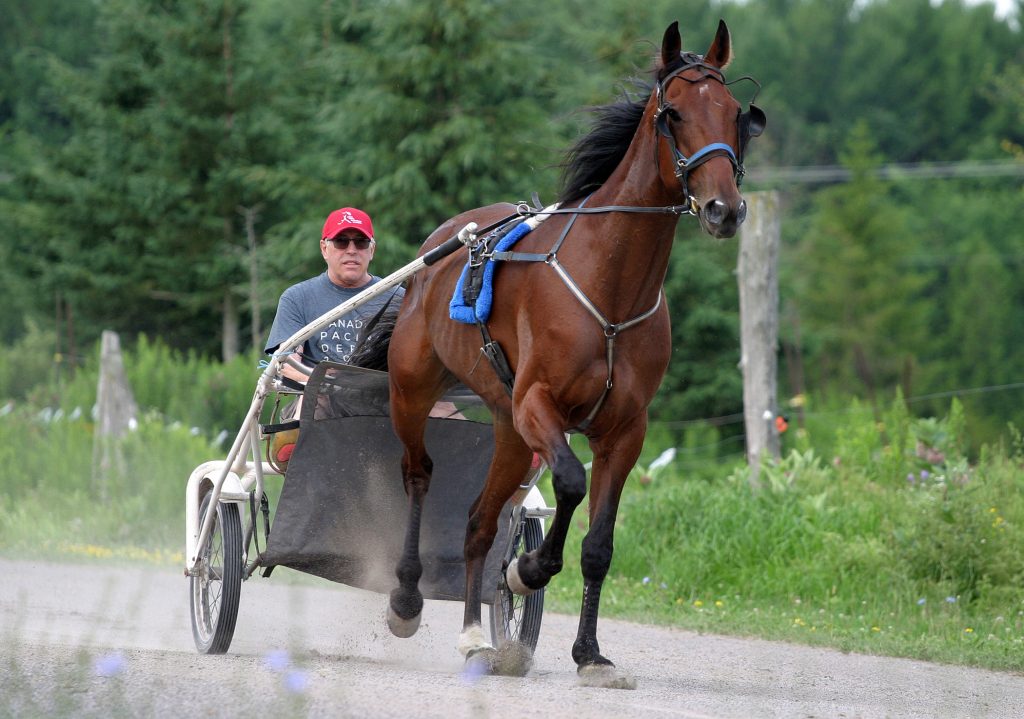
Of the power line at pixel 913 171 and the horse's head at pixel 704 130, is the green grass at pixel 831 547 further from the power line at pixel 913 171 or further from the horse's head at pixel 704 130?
the power line at pixel 913 171

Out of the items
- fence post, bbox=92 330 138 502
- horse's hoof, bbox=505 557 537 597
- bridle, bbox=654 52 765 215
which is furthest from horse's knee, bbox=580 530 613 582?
fence post, bbox=92 330 138 502

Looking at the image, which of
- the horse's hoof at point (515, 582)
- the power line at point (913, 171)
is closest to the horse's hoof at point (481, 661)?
the horse's hoof at point (515, 582)

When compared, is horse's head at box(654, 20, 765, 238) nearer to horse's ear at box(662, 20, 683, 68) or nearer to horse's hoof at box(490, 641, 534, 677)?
horse's ear at box(662, 20, 683, 68)

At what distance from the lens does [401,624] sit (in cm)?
596

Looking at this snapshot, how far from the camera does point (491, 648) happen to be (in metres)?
5.49

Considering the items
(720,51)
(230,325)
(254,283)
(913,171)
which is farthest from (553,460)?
(913,171)

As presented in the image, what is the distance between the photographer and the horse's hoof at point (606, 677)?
16.2 feet

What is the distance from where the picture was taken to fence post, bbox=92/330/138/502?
38.3 feet

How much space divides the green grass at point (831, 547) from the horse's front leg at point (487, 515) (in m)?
1.87

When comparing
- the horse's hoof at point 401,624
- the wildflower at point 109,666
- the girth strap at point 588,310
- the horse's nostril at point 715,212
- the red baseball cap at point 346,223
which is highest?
the red baseball cap at point 346,223

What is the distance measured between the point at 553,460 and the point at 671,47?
151 cm

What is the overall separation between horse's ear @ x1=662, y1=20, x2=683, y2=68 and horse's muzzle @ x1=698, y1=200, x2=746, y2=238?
70 centimetres

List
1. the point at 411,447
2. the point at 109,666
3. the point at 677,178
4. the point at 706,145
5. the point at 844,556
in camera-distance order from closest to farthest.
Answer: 1. the point at 109,666
2. the point at 706,145
3. the point at 677,178
4. the point at 411,447
5. the point at 844,556

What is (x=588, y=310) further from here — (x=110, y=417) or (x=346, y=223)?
(x=110, y=417)
